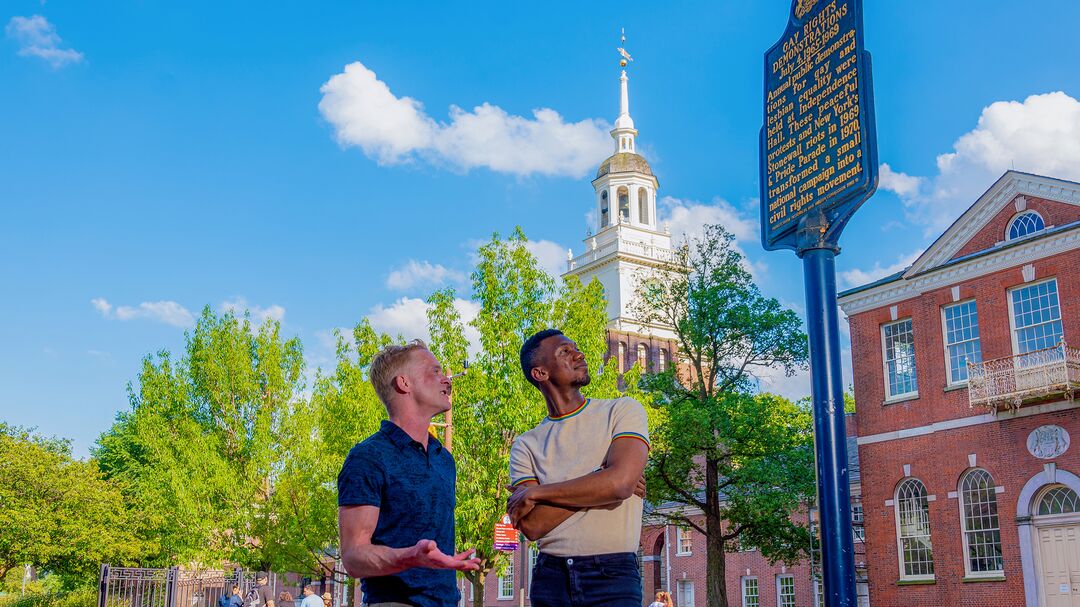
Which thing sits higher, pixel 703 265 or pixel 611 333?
pixel 611 333

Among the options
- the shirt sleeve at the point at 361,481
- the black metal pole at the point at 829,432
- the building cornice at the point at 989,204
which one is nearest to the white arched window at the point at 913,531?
the building cornice at the point at 989,204

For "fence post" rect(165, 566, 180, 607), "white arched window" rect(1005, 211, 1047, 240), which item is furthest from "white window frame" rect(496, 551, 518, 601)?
"white arched window" rect(1005, 211, 1047, 240)

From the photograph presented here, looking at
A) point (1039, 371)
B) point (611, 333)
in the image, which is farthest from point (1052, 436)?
point (611, 333)

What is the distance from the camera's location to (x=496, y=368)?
24.0m

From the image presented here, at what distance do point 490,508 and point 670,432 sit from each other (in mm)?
10837

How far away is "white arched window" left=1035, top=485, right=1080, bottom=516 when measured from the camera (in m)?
24.7

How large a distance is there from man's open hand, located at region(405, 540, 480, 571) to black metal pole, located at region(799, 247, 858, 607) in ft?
36.1

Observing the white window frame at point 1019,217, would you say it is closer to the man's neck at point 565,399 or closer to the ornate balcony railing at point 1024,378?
the ornate balcony railing at point 1024,378

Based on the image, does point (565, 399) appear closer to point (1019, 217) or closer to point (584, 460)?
point (584, 460)

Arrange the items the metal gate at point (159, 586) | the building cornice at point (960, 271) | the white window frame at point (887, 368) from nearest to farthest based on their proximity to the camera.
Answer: the metal gate at point (159, 586) < the building cornice at point (960, 271) < the white window frame at point (887, 368)

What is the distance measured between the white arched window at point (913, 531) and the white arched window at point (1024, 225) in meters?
7.25

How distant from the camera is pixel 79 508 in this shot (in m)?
40.0

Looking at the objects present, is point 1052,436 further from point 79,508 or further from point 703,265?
point 79,508

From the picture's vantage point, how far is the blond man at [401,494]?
399 cm
